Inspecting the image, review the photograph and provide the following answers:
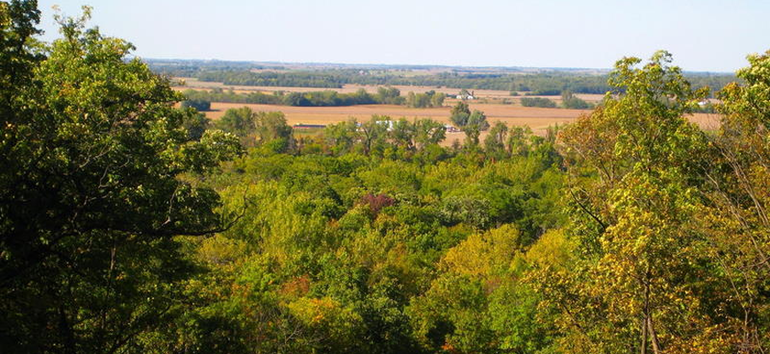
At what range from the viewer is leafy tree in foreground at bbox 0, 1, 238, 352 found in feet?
31.8

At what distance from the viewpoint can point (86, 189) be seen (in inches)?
411

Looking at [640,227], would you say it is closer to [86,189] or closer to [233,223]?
[233,223]

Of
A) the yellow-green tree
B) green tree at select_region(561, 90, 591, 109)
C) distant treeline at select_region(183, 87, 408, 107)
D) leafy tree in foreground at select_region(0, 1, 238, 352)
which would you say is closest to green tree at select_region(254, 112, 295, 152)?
distant treeline at select_region(183, 87, 408, 107)

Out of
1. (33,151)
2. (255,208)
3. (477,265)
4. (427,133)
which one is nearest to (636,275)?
(33,151)

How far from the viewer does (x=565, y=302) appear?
1320 centimetres

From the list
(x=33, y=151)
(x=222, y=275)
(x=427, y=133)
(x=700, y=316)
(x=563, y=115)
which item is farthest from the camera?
(x=563, y=115)

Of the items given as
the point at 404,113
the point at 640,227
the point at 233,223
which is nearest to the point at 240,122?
the point at 404,113

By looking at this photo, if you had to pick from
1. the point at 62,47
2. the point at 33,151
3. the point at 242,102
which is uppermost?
the point at 62,47

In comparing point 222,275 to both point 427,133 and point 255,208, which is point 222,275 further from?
point 427,133

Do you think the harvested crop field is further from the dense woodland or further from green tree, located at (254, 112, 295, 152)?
the dense woodland

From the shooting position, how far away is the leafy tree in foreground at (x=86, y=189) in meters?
9.70

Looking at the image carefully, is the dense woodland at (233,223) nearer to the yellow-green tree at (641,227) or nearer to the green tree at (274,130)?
the yellow-green tree at (641,227)

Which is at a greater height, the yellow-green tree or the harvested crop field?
the yellow-green tree

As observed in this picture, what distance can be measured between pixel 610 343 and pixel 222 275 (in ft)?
38.4
